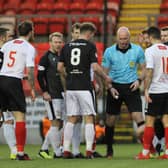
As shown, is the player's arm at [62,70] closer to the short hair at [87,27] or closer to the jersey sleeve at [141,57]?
the short hair at [87,27]

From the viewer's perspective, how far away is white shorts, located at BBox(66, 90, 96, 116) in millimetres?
13684

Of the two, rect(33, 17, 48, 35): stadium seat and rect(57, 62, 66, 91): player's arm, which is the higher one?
rect(33, 17, 48, 35): stadium seat

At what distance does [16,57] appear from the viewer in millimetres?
13625

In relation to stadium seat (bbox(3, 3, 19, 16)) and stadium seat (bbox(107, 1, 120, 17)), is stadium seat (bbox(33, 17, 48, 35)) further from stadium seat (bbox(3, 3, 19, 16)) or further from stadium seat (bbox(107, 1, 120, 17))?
stadium seat (bbox(3, 3, 19, 16))

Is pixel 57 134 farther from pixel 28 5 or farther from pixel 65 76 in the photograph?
pixel 28 5

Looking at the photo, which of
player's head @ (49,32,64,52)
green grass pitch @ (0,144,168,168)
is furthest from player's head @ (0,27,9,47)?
green grass pitch @ (0,144,168,168)

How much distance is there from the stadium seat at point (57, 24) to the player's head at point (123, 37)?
9054 millimetres

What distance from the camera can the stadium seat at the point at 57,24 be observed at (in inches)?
907

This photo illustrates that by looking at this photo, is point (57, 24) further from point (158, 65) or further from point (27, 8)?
point (158, 65)

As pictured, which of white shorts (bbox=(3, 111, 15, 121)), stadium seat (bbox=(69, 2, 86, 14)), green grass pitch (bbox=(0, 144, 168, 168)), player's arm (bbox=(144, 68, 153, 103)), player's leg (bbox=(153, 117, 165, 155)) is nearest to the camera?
green grass pitch (bbox=(0, 144, 168, 168))

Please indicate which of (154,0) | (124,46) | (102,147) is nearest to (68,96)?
(124,46)

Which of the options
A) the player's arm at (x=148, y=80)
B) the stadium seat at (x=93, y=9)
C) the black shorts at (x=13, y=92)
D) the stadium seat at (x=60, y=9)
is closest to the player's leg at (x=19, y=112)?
the black shorts at (x=13, y=92)

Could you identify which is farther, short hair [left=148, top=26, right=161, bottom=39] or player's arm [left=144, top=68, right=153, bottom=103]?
short hair [left=148, top=26, right=161, bottom=39]

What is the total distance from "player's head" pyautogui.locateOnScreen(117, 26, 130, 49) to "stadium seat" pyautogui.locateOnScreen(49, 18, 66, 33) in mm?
9054
